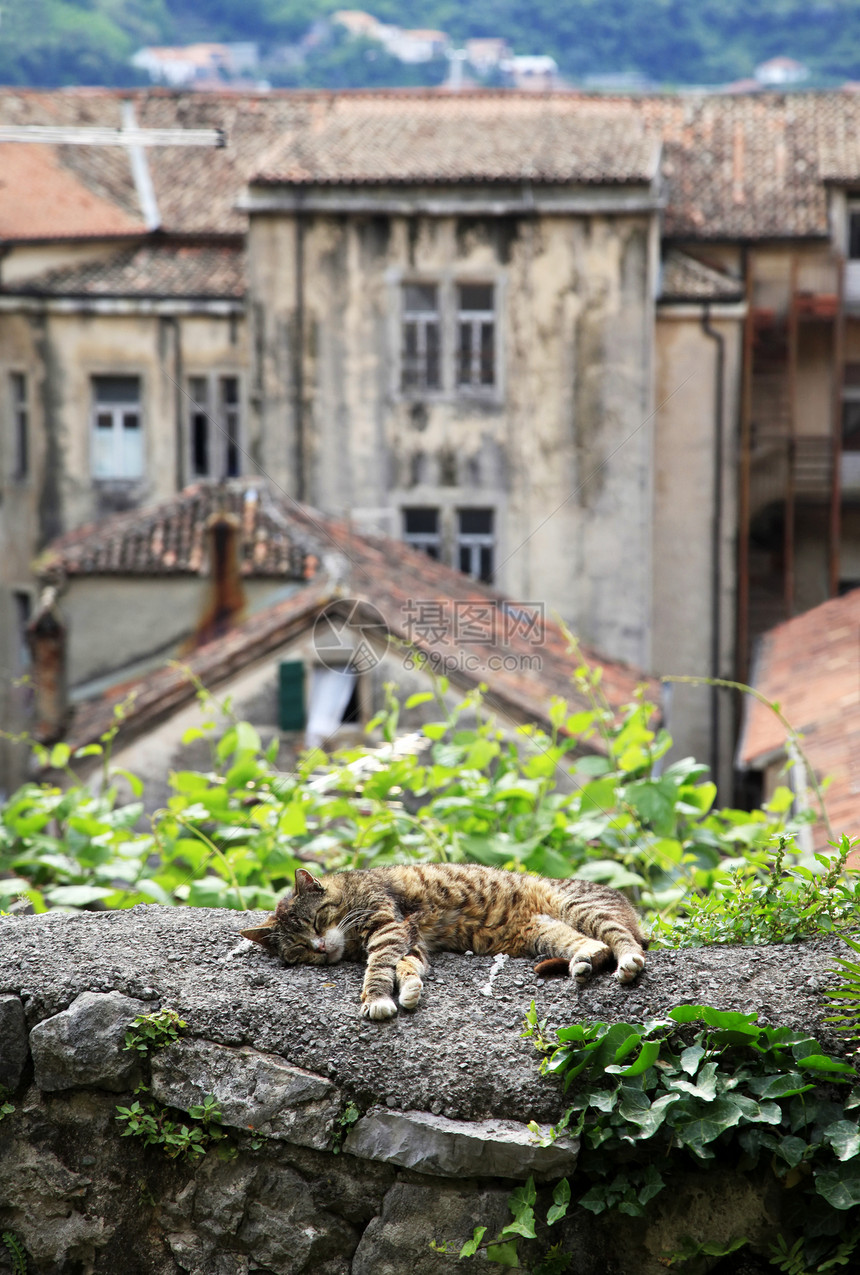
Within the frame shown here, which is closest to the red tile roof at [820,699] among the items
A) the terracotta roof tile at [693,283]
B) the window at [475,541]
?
the window at [475,541]

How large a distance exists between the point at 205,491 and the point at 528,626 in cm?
512

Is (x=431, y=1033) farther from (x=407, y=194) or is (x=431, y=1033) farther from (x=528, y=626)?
(x=407, y=194)

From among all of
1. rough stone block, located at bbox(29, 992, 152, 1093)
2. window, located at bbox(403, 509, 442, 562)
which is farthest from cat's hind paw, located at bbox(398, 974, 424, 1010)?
window, located at bbox(403, 509, 442, 562)

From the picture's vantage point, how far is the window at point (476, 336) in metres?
18.0

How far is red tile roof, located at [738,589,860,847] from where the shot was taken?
666 cm

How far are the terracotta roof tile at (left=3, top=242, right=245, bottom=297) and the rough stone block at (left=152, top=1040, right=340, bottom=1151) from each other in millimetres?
16991

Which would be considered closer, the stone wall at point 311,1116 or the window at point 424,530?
the stone wall at point 311,1116

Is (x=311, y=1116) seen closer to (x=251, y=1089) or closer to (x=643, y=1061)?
(x=251, y=1089)

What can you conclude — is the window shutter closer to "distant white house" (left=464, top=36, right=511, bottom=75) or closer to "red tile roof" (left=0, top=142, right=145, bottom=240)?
"red tile roof" (left=0, top=142, right=145, bottom=240)

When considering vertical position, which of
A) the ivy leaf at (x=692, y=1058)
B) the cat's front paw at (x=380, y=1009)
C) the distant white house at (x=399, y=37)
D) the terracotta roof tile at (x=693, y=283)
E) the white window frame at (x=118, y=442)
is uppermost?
the distant white house at (x=399, y=37)

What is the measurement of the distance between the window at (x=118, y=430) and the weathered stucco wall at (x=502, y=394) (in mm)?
2988

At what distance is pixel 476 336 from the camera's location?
18.1m

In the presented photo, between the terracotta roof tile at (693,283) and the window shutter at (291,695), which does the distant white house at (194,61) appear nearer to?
the terracotta roof tile at (693,283)

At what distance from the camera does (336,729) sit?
11.3 m
